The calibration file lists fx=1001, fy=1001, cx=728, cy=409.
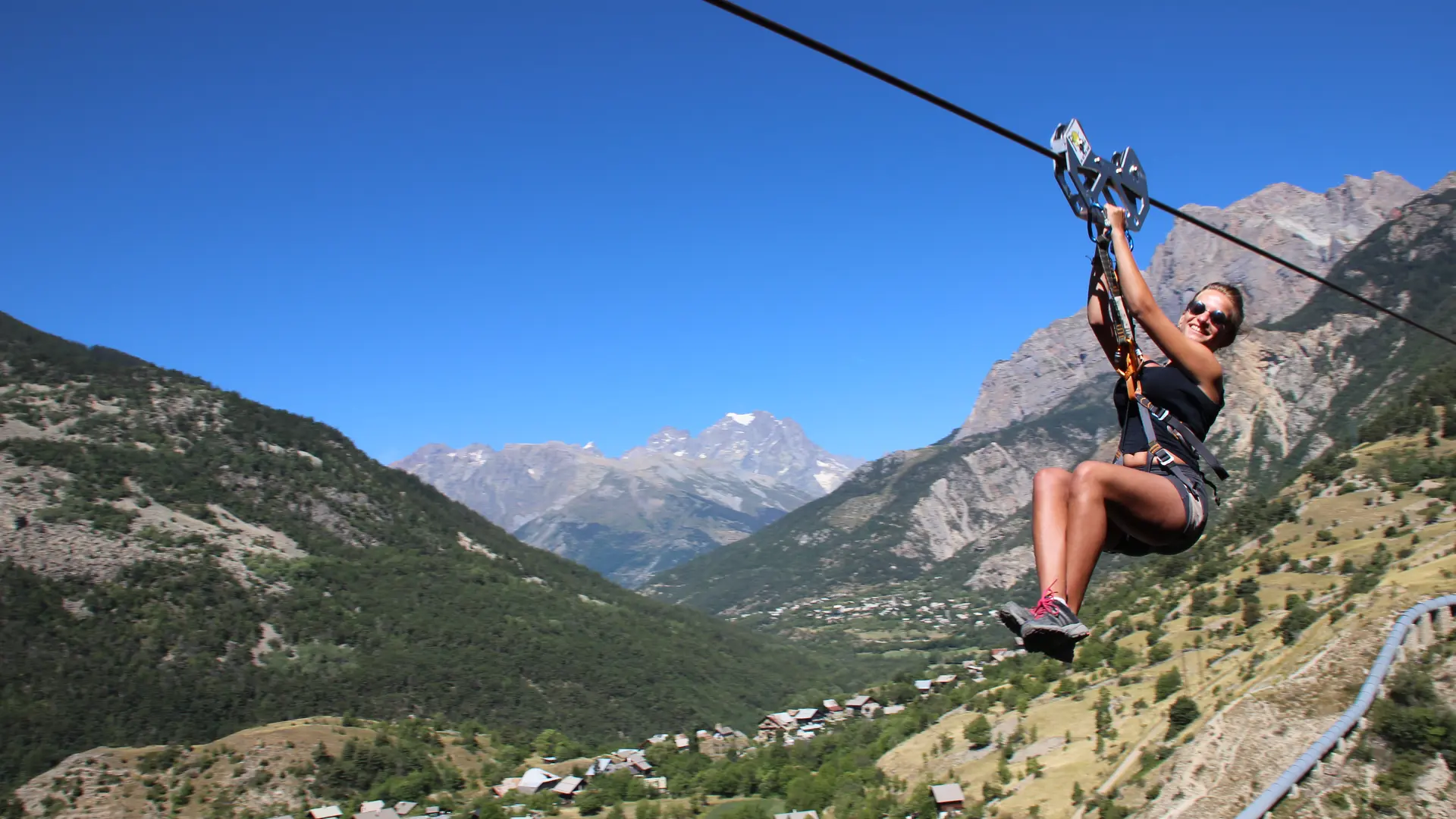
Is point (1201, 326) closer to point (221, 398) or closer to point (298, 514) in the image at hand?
point (298, 514)

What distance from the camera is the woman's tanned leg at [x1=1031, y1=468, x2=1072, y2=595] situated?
5.07 metres

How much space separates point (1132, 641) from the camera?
6228 centimetres

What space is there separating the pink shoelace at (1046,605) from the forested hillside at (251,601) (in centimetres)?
Result: 8911

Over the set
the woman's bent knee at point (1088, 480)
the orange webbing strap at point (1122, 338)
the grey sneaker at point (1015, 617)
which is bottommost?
the grey sneaker at point (1015, 617)

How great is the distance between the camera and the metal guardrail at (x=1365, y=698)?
81.4 feet

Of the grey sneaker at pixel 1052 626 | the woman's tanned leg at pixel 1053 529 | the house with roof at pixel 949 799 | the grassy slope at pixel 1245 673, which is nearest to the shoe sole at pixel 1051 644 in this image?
the grey sneaker at pixel 1052 626

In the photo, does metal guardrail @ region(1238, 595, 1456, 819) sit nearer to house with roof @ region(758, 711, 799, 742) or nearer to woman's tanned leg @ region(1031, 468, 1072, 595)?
woman's tanned leg @ region(1031, 468, 1072, 595)

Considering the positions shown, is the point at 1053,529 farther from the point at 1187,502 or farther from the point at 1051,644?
the point at 1187,502

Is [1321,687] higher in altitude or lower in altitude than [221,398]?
lower

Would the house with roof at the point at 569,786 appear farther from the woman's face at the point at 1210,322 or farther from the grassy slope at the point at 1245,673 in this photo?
the woman's face at the point at 1210,322

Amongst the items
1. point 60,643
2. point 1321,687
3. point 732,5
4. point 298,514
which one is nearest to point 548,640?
point 298,514

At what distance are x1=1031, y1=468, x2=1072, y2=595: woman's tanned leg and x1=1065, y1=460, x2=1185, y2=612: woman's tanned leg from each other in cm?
3

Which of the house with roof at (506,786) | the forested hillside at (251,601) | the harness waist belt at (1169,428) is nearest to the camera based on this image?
the harness waist belt at (1169,428)

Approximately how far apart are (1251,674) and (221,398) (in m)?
140
